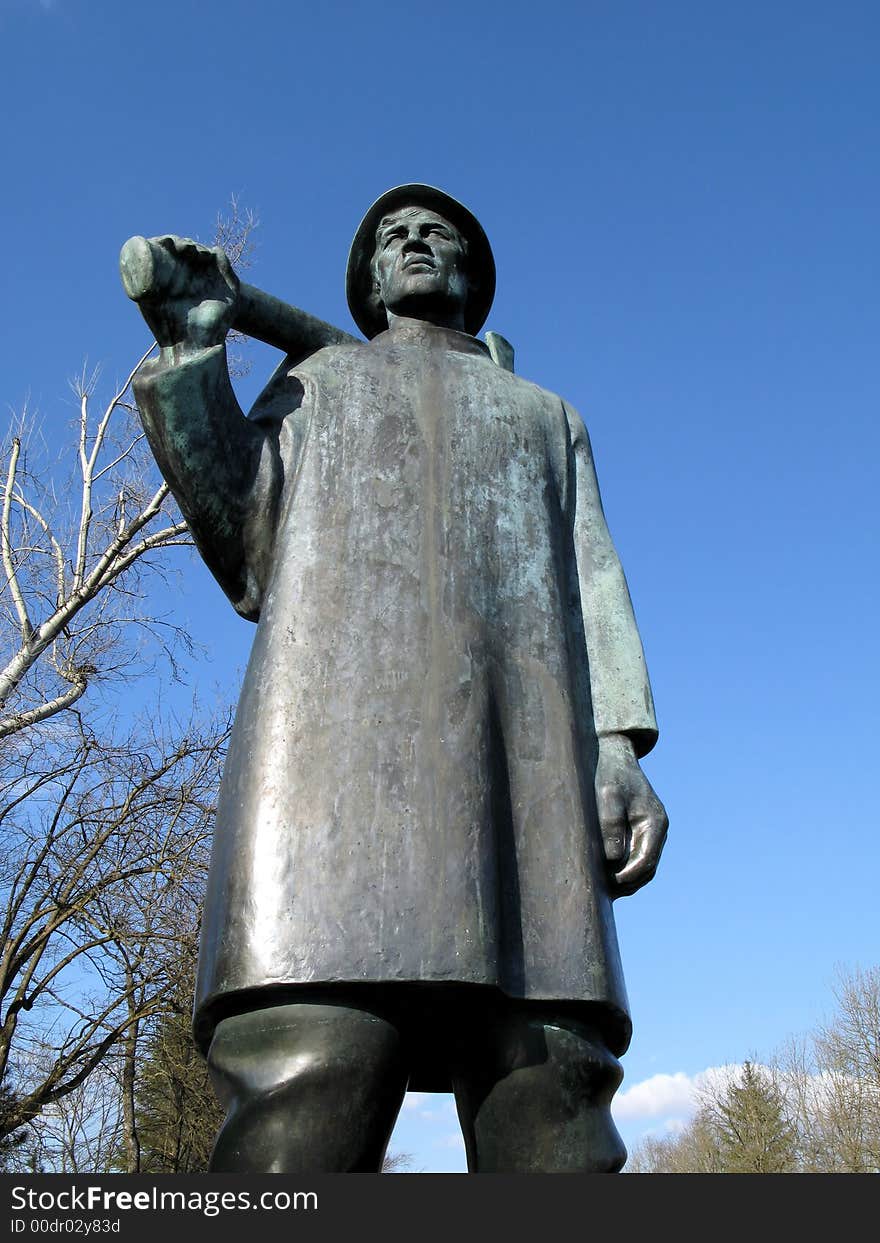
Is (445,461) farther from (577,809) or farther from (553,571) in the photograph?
(577,809)

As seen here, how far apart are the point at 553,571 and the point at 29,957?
14.3 m

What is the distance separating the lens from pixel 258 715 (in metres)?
2.70

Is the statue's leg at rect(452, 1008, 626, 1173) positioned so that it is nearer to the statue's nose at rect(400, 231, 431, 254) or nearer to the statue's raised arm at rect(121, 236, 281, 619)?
the statue's raised arm at rect(121, 236, 281, 619)

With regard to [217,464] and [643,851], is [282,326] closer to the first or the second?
→ [217,464]

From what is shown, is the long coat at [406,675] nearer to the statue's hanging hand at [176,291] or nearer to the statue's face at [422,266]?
the statue's hanging hand at [176,291]

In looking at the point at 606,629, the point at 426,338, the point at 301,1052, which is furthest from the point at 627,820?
the point at 426,338

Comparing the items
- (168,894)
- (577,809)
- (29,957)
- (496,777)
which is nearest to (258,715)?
(496,777)

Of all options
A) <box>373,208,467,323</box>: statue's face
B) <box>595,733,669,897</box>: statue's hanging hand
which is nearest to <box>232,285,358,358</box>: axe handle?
<box>373,208,467,323</box>: statue's face

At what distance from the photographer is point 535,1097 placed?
8.06 ft

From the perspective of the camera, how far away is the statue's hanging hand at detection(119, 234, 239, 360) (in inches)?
113

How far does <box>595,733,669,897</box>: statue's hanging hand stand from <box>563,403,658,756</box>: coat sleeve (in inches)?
3.7

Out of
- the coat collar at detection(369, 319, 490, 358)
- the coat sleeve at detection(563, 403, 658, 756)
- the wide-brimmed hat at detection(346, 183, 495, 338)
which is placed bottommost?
the coat sleeve at detection(563, 403, 658, 756)

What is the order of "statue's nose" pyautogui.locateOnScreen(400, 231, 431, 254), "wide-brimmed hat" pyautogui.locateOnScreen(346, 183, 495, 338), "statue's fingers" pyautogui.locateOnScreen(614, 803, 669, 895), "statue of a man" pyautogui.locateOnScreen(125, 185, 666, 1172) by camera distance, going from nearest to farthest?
"statue of a man" pyautogui.locateOnScreen(125, 185, 666, 1172) < "statue's fingers" pyautogui.locateOnScreen(614, 803, 669, 895) < "statue's nose" pyautogui.locateOnScreen(400, 231, 431, 254) < "wide-brimmed hat" pyautogui.locateOnScreen(346, 183, 495, 338)

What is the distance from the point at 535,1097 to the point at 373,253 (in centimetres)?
256
